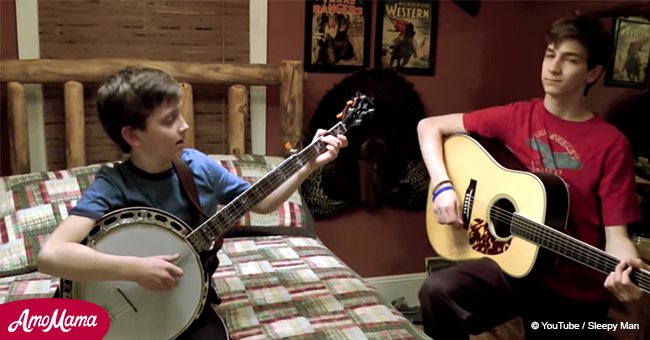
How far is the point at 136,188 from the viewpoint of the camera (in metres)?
1.38

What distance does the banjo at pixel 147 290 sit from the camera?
1294 millimetres

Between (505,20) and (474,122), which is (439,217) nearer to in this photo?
(474,122)

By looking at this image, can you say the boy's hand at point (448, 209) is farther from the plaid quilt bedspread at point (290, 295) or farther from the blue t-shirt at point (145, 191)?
the blue t-shirt at point (145, 191)

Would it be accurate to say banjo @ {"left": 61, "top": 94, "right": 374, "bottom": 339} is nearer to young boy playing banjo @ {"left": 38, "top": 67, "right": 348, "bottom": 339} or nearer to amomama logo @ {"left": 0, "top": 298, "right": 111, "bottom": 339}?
young boy playing banjo @ {"left": 38, "top": 67, "right": 348, "bottom": 339}

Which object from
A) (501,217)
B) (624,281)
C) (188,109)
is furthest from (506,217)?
(188,109)

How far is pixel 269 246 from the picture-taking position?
6.84 feet

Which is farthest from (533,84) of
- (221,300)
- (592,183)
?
(221,300)

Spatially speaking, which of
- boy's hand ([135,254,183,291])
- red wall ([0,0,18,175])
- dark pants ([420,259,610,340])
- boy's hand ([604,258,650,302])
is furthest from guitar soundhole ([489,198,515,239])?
red wall ([0,0,18,175])

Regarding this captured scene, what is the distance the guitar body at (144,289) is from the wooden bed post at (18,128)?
1.03m

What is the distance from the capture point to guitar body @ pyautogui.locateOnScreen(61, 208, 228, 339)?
129 centimetres

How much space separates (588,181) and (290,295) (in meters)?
0.94

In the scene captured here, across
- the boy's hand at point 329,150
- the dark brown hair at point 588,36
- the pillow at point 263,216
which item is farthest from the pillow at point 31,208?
the dark brown hair at point 588,36

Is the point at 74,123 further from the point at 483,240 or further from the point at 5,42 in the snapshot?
the point at 483,240

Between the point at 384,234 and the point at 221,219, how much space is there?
1.60 m
